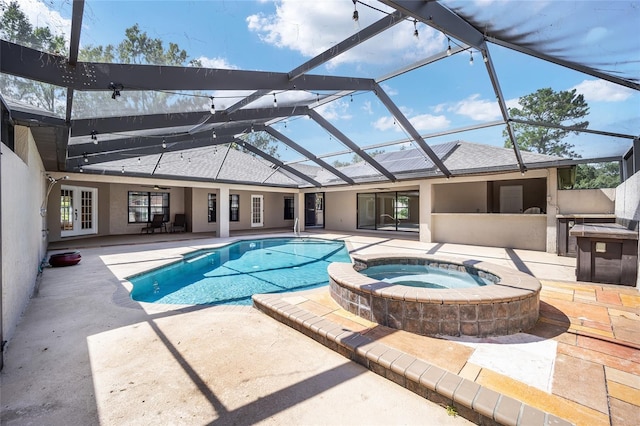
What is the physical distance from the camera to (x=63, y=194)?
35.6ft

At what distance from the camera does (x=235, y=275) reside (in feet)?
23.1

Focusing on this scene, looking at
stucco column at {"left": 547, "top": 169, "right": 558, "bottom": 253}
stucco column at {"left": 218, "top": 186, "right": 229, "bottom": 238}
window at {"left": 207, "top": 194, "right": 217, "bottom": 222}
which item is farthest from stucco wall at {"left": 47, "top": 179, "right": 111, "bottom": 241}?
stucco column at {"left": 547, "top": 169, "right": 558, "bottom": 253}

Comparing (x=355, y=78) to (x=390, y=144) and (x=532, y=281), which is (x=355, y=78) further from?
(x=532, y=281)

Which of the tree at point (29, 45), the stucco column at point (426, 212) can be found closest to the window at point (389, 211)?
the stucco column at point (426, 212)

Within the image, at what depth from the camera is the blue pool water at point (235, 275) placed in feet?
18.2

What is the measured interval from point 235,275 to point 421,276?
441 centimetres

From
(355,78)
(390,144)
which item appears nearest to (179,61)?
(355,78)

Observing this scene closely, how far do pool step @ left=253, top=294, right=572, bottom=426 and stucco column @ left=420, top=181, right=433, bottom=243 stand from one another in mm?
9181

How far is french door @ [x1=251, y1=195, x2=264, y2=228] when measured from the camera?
16578 mm

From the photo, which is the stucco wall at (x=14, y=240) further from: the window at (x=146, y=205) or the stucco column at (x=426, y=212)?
the stucco column at (x=426, y=212)

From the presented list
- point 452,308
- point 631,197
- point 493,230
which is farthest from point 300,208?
point 452,308

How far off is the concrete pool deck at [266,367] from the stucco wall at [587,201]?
5157mm

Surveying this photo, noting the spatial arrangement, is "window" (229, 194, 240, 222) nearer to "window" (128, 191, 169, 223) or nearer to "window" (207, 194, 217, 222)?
"window" (207, 194, 217, 222)

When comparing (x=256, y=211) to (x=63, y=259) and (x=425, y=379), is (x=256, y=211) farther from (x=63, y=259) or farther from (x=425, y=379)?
(x=425, y=379)
